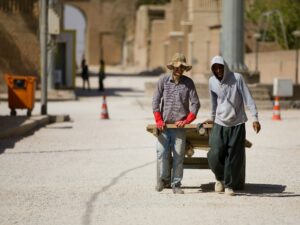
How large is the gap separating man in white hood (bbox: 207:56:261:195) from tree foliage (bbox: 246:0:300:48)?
4588 centimetres

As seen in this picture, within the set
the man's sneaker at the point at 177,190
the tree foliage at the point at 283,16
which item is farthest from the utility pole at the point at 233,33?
the tree foliage at the point at 283,16

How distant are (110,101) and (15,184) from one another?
80.8 feet

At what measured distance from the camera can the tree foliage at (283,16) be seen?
5625 cm

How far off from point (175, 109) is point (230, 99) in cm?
67

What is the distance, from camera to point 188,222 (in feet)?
28.2

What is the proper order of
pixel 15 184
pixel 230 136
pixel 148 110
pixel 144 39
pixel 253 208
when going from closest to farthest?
pixel 253 208 < pixel 230 136 < pixel 15 184 < pixel 148 110 < pixel 144 39

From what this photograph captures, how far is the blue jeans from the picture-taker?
1072 centimetres

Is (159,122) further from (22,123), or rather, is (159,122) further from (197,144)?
(22,123)

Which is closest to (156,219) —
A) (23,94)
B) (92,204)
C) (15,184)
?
(92,204)

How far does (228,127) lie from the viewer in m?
10.7

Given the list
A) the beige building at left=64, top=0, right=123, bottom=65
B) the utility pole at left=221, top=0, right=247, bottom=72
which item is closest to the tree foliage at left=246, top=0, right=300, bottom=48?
the utility pole at left=221, top=0, right=247, bottom=72

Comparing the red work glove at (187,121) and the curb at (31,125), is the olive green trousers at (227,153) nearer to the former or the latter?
the red work glove at (187,121)

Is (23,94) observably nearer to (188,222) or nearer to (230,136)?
(230,136)

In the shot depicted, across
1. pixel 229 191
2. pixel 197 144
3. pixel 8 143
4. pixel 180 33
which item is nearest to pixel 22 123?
pixel 8 143
